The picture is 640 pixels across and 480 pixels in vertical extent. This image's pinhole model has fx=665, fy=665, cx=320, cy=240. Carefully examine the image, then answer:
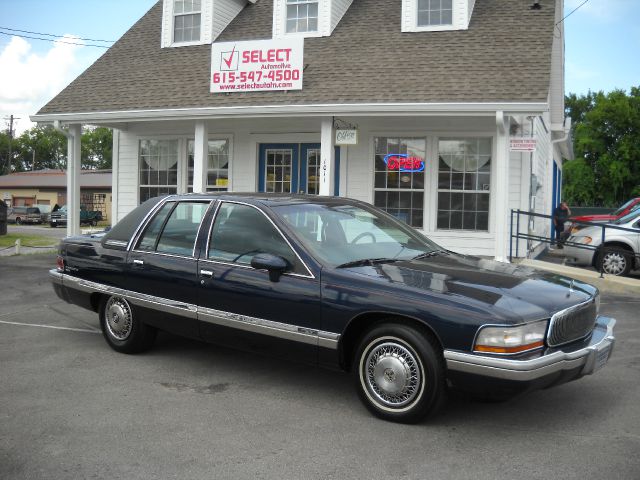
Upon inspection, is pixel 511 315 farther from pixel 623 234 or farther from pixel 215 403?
pixel 623 234

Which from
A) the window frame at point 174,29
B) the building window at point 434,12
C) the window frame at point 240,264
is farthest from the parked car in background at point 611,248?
the window frame at point 174,29

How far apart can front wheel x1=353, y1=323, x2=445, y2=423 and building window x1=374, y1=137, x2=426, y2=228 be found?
863 centimetres

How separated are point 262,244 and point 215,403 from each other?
4.20 feet

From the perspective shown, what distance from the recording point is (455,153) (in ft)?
42.2

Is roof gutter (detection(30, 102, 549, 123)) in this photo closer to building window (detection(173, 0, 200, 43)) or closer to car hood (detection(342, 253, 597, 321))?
building window (detection(173, 0, 200, 43))

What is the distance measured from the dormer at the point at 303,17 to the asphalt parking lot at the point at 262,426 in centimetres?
973

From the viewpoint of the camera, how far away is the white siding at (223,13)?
15.2m

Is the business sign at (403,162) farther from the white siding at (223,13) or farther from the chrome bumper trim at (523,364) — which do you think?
the chrome bumper trim at (523,364)

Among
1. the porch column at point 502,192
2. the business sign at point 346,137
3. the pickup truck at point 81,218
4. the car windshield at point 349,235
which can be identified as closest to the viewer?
the car windshield at point 349,235

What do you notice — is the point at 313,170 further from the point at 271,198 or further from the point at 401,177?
the point at 271,198

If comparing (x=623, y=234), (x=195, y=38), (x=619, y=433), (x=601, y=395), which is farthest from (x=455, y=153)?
(x=619, y=433)

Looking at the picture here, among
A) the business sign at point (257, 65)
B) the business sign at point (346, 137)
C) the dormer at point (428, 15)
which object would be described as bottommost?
the business sign at point (346, 137)

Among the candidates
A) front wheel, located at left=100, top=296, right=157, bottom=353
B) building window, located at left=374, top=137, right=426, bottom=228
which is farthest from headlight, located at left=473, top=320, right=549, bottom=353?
building window, located at left=374, top=137, right=426, bottom=228

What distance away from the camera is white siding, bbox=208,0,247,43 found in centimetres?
1520
